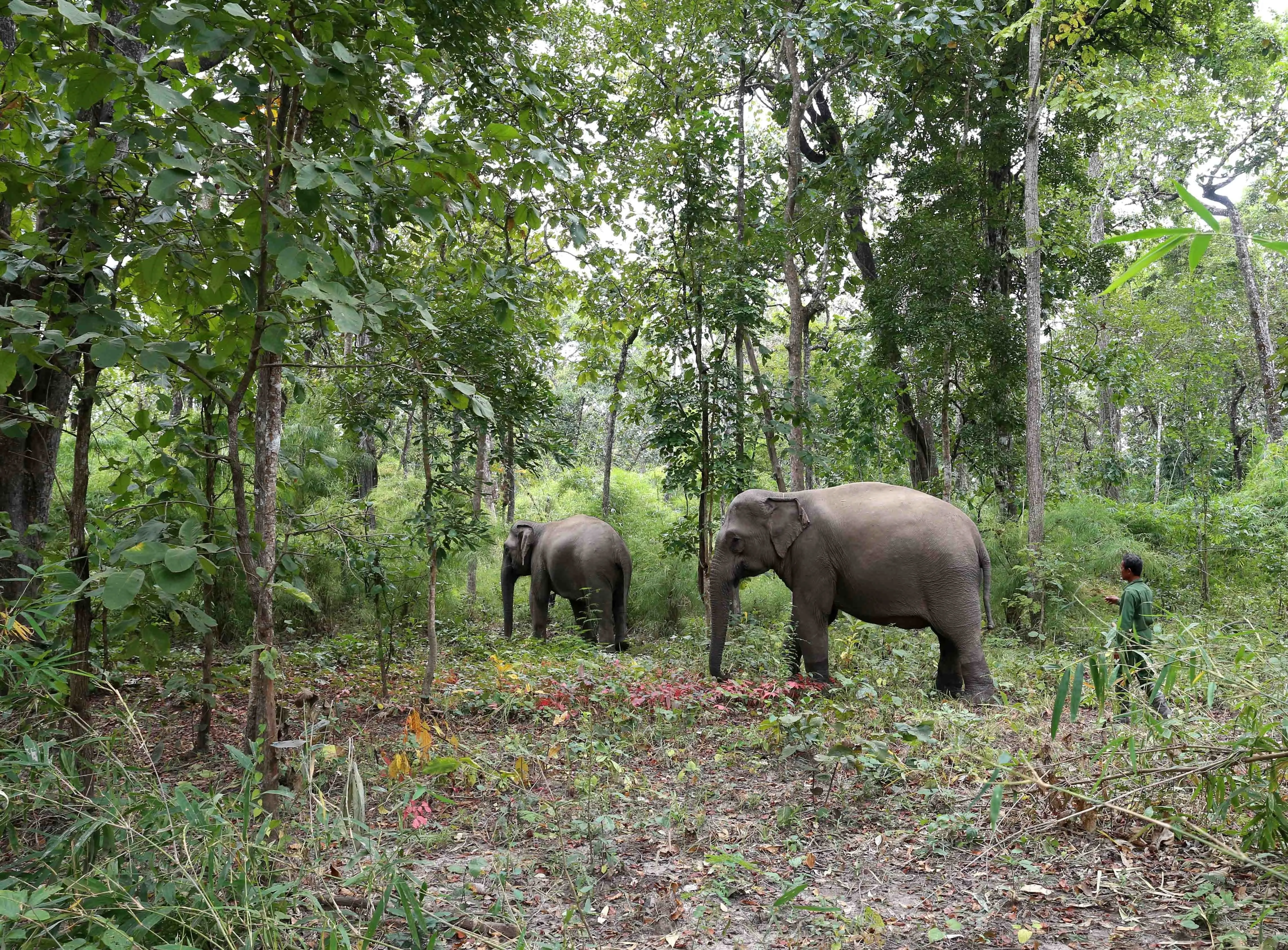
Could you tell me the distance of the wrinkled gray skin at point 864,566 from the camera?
6734 mm

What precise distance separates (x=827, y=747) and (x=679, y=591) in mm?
8144

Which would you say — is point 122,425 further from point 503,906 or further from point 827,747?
point 827,747

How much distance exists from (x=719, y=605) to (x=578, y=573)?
3.67m

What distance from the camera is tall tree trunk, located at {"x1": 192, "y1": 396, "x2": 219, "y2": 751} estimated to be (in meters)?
4.01

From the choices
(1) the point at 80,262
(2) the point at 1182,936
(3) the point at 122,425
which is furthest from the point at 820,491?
(1) the point at 80,262

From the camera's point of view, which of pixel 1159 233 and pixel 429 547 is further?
pixel 429 547

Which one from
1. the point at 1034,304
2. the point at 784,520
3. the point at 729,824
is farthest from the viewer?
the point at 1034,304

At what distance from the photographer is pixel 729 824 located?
13.2ft

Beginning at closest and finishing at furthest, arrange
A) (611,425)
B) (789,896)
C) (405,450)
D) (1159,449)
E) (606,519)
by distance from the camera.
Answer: (789,896)
(405,450)
(606,519)
(611,425)
(1159,449)

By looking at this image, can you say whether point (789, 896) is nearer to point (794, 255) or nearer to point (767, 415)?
point (767, 415)

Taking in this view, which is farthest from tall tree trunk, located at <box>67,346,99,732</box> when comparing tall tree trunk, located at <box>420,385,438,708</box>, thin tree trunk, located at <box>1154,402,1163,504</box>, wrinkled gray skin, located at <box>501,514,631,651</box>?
thin tree trunk, located at <box>1154,402,1163,504</box>

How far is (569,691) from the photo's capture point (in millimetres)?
6211

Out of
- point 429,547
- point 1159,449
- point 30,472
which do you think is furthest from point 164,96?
point 1159,449

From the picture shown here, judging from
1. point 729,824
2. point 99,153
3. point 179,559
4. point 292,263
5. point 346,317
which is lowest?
point 729,824
